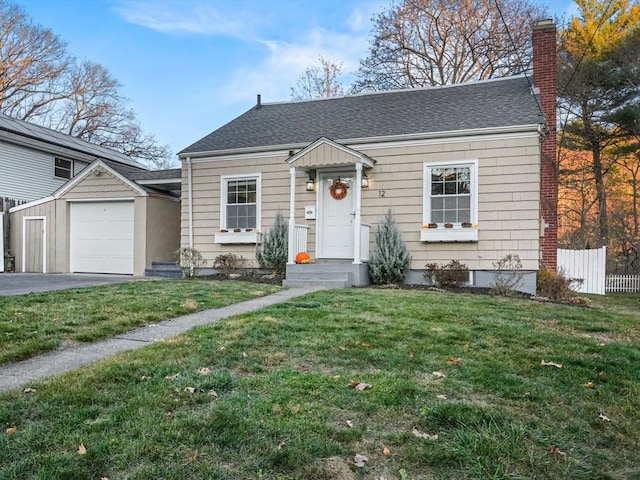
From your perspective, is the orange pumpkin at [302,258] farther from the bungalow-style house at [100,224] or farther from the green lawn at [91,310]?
the bungalow-style house at [100,224]

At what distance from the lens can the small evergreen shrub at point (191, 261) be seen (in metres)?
12.0

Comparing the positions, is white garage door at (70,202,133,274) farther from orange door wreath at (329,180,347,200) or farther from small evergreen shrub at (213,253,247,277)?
A: orange door wreath at (329,180,347,200)

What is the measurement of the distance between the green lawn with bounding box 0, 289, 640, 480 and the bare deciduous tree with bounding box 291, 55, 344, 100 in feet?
69.4

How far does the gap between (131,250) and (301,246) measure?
17.7 feet

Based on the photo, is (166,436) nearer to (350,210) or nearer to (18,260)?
(350,210)

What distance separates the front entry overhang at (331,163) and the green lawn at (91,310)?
6.60ft

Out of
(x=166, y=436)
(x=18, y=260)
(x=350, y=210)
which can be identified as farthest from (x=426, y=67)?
(x=166, y=436)

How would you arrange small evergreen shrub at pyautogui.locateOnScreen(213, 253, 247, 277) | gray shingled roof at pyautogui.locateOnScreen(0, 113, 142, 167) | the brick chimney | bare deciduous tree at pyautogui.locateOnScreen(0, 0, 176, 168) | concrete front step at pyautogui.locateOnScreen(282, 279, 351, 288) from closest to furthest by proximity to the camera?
concrete front step at pyautogui.locateOnScreen(282, 279, 351, 288) < the brick chimney < small evergreen shrub at pyautogui.locateOnScreen(213, 253, 247, 277) < gray shingled roof at pyautogui.locateOnScreen(0, 113, 142, 167) < bare deciduous tree at pyautogui.locateOnScreen(0, 0, 176, 168)

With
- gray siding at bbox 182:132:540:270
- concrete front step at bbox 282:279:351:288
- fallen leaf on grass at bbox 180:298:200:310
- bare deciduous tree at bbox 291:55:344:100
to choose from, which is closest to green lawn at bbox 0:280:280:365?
fallen leaf on grass at bbox 180:298:200:310

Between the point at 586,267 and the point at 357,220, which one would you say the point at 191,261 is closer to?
the point at 357,220

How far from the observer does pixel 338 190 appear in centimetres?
1102

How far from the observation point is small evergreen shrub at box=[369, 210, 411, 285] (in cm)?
1019

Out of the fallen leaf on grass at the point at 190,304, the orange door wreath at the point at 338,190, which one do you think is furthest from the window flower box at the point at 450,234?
the fallen leaf on grass at the point at 190,304

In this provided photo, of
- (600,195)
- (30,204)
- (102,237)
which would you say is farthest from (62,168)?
(600,195)
